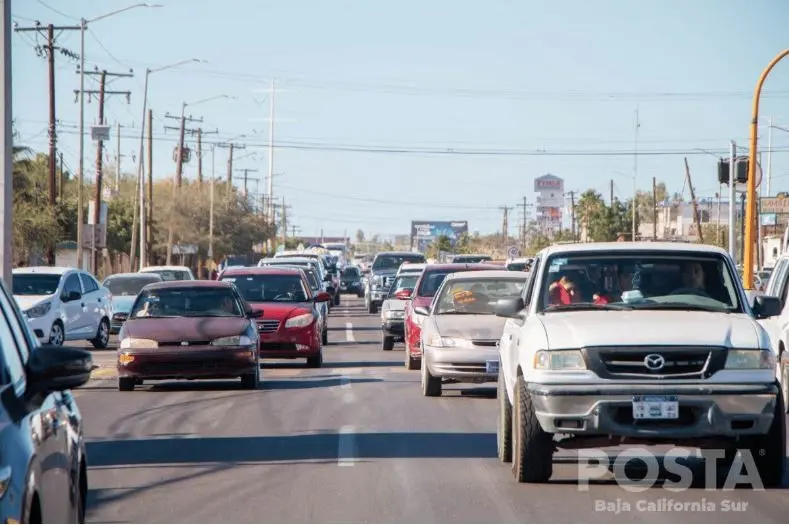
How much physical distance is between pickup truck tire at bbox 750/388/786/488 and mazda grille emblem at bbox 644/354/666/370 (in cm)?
88

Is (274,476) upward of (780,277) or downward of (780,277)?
downward

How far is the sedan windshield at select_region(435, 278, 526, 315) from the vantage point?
19.6 m

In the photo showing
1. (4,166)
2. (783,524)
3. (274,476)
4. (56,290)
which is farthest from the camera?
(56,290)

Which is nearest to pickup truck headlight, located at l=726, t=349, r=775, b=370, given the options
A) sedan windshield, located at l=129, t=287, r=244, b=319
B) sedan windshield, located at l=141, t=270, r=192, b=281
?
sedan windshield, located at l=129, t=287, r=244, b=319

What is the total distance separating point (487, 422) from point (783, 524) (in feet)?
21.2

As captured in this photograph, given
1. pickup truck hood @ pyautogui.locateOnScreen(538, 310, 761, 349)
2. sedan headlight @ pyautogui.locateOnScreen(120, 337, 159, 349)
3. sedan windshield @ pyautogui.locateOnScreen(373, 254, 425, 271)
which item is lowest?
sedan headlight @ pyautogui.locateOnScreen(120, 337, 159, 349)

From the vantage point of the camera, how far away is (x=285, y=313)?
23891 millimetres

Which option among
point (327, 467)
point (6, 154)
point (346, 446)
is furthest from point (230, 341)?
point (327, 467)

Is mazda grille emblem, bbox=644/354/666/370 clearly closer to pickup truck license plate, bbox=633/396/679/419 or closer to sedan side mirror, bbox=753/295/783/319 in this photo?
pickup truck license plate, bbox=633/396/679/419

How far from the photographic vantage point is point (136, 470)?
1170 centimetres

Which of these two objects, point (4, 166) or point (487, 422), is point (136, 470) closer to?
point (487, 422)

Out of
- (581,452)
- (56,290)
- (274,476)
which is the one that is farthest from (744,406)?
(56,290)

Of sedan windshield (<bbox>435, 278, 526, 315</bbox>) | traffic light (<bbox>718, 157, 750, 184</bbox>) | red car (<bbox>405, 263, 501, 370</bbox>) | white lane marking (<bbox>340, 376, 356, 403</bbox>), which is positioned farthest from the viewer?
traffic light (<bbox>718, 157, 750, 184</bbox>)

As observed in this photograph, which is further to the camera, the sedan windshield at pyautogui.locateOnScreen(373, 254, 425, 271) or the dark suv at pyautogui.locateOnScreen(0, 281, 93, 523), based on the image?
the sedan windshield at pyautogui.locateOnScreen(373, 254, 425, 271)
